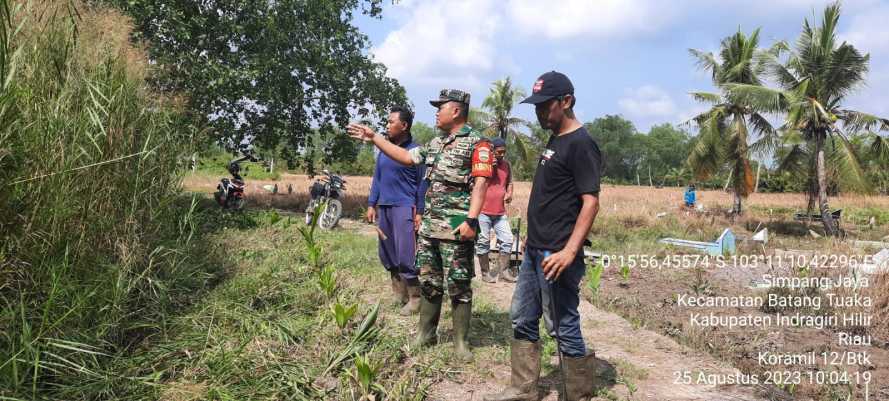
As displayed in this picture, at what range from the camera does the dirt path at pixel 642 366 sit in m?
3.24

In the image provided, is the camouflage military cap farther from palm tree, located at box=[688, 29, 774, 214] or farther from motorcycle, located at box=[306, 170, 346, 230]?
palm tree, located at box=[688, 29, 774, 214]

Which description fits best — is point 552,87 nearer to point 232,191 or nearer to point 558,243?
point 558,243

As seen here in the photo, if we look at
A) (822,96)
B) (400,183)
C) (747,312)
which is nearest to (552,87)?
(400,183)

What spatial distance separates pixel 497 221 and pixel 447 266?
297 cm

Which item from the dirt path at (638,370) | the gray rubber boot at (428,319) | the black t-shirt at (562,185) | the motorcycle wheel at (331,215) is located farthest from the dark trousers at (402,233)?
the motorcycle wheel at (331,215)

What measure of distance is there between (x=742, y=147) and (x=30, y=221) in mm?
23594

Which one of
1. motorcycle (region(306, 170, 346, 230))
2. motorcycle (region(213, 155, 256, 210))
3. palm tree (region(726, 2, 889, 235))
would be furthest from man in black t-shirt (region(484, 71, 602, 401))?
palm tree (region(726, 2, 889, 235))

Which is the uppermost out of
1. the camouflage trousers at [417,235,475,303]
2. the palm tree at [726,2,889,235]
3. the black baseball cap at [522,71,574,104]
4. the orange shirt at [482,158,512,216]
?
the palm tree at [726,2,889,235]

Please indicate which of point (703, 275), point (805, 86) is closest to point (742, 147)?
point (805, 86)

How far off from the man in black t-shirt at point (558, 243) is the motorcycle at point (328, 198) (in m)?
7.55

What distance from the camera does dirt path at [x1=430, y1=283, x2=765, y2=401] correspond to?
3244 millimetres

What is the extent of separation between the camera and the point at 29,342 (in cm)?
236

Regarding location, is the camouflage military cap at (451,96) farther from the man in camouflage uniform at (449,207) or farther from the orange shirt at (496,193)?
the orange shirt at (496,193)

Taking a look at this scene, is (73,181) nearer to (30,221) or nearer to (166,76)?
(30,221)
